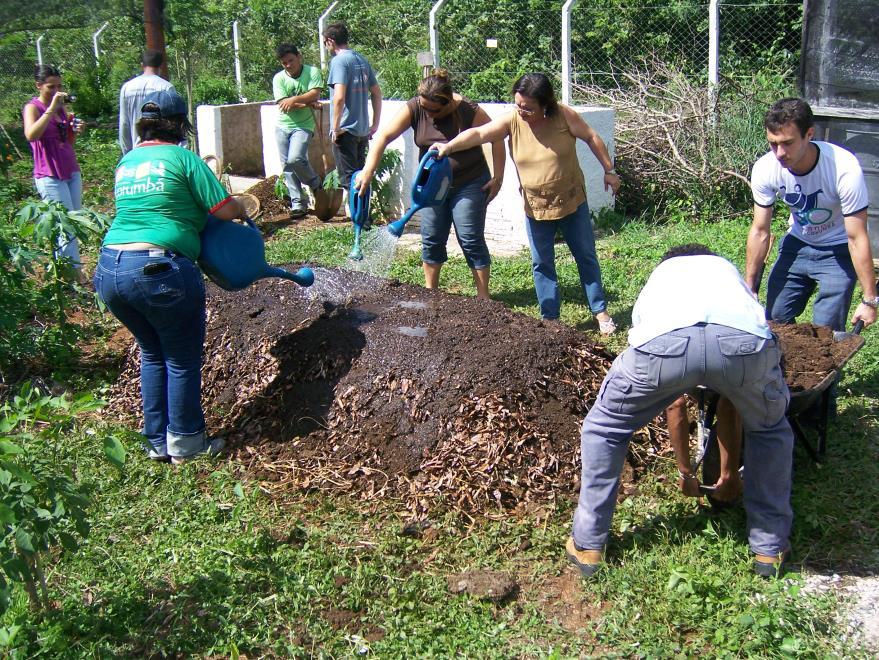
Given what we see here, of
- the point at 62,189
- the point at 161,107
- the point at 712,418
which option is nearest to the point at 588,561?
the point at 712,418

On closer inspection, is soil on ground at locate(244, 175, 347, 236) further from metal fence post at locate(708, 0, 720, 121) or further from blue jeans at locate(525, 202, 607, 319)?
metal fence post at locate(708, 0, 720, 121)

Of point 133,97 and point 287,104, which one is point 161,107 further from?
point 287,104

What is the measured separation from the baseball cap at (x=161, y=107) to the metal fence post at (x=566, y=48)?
6.46m

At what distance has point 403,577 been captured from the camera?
3520mm

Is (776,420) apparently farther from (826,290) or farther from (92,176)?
(92,176)

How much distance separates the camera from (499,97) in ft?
42.6

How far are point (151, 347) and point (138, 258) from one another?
0.52 m

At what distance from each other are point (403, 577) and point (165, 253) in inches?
73.6

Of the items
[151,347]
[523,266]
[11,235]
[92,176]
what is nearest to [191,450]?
[151,347]

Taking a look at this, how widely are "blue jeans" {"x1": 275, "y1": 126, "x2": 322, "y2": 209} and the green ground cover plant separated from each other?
218 inches

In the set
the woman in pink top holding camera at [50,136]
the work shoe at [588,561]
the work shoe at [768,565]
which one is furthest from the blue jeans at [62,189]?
the work shoe at [768,565]

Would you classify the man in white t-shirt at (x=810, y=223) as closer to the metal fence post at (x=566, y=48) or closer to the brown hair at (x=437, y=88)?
the brown hair at (x=437, y=88)

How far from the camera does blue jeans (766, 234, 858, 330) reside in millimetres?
4566

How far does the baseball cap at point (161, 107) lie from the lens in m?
4.28
